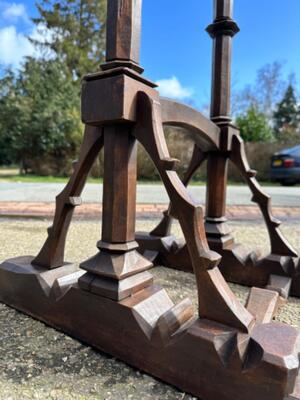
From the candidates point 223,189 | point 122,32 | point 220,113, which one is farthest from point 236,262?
point 122,32

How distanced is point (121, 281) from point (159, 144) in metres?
0.34

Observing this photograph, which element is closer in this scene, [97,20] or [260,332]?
[260,332]

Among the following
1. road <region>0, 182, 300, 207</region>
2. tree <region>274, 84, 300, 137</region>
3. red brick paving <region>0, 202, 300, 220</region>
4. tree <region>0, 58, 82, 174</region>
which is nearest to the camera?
red brick paving <region>0, 202, 300, 220</region>

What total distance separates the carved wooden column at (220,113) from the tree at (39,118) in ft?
34.4

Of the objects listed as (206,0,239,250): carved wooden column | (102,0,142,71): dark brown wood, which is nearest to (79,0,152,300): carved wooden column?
(102,0,142,71): dark brown wood

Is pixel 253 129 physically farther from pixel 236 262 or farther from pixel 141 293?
pixel 141 293

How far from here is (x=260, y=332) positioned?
0.59 m

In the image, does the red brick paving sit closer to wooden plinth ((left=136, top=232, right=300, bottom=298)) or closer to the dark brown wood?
wooden plinth ((left=136, top=232, right=300, bottom=298))

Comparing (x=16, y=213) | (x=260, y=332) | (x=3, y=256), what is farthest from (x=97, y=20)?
(x=260, y=332)

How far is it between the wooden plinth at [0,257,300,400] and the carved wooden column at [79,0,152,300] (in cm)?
4

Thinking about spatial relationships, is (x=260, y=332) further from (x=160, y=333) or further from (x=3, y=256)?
(x=3, y=256)

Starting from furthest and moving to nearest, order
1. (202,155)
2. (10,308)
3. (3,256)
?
1. (3,256)
2. (202,155)
3. (10,308)

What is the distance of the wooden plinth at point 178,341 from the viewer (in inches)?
21.0

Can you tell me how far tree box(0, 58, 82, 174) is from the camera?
36.9 ft
